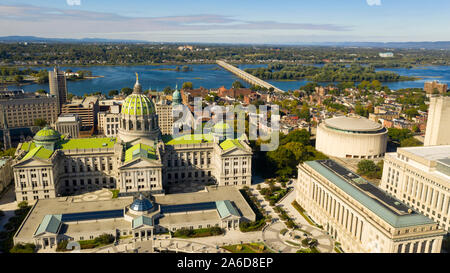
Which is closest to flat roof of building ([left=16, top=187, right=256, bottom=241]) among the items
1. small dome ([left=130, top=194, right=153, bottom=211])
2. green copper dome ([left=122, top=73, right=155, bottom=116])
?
small dome ([left=130, top=194, right=153, bottom=211])

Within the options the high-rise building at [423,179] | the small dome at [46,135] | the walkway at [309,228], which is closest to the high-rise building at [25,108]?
the small dome at [46,135]

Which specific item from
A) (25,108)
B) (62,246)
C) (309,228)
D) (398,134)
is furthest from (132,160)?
(398,134)

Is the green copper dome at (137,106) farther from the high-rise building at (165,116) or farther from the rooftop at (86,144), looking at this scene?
the high-rise building at (165,116)

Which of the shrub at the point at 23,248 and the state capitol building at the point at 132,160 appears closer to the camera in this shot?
the shrub at the point at 23,248

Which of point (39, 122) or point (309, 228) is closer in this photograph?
point (309, 228)

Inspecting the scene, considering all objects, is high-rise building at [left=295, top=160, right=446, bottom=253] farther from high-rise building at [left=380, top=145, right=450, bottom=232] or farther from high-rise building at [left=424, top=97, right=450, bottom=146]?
high-rise building at [left=424, top=97, right=450, bottom=146]

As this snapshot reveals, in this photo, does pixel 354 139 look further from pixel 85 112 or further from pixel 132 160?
pixel 85 112
